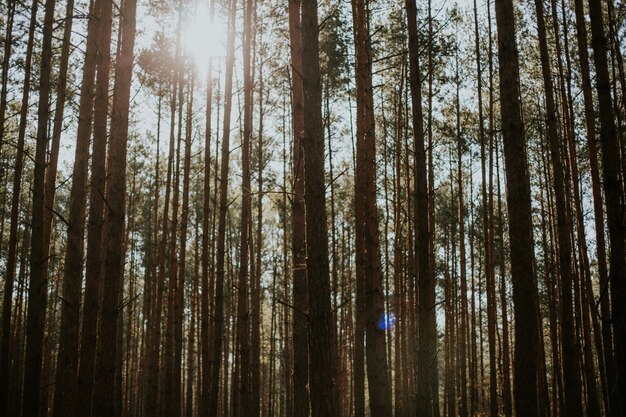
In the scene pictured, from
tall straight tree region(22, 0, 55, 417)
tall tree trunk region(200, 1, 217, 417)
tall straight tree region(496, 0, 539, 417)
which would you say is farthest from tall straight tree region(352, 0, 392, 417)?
tall straight tree region(22, 0, 55, 417)

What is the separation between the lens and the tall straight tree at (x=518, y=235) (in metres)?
4.88

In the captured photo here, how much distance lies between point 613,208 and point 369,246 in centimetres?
308

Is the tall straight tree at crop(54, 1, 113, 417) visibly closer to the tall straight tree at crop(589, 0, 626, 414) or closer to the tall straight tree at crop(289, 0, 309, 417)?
the tall straight tree at crop(289, 0, 309, 417)

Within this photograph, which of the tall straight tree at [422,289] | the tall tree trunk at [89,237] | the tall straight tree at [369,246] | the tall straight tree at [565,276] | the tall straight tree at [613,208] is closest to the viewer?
the tall straight tree at [613,208]

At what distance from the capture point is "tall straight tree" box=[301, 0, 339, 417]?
3764 millimetres

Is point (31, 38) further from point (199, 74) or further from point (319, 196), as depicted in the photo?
point (319, 196)

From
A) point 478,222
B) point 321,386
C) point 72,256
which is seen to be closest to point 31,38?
→ point 72,256

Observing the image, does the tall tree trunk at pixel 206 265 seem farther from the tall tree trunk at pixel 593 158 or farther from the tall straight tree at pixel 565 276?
the tall tree trunk at pixel 593 158

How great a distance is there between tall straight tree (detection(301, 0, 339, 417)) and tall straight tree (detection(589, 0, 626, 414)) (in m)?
2.97

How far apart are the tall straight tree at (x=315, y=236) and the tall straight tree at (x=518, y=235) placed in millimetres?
2096

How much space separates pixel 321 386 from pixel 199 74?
10.1 m

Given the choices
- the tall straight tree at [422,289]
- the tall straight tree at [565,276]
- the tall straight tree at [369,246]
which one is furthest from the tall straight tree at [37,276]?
the tall straight tree at [565,276]

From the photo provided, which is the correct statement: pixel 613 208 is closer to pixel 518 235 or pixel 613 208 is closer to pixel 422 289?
pixel 518 235

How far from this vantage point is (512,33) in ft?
17.4
